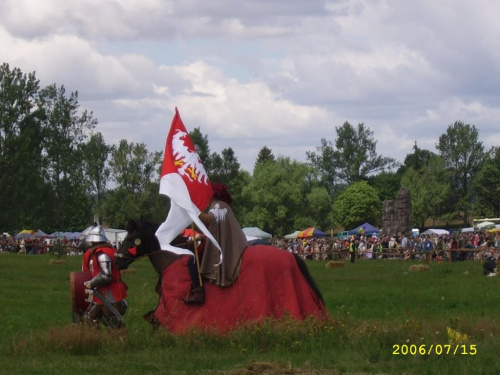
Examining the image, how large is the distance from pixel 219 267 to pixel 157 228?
114 centimetres

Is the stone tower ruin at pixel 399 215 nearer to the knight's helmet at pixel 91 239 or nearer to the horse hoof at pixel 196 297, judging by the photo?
the horse hoof at pixel 196 297

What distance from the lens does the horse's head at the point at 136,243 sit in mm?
12891

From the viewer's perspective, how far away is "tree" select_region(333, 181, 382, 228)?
376 ft

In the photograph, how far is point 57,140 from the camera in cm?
8869

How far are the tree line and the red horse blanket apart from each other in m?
69.9

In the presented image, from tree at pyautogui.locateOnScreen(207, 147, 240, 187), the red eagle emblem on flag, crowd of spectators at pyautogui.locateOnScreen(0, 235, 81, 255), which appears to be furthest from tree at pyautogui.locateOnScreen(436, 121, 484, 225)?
the red eagle emblem on flag

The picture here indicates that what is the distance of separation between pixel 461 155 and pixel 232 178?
30.1 metres

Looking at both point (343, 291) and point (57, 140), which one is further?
point (57, 140)

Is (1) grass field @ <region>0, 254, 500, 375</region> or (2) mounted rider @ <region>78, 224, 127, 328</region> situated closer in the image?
(1) grass field @ <region>0, 254, 500, 375</region>

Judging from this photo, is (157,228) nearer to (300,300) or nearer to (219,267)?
(219,267)

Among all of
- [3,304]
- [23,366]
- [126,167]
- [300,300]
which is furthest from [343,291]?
[126,167]
